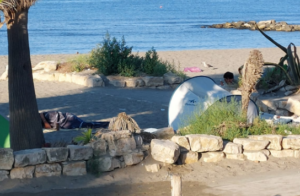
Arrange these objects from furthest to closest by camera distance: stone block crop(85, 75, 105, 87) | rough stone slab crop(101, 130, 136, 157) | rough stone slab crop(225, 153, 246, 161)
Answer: stone block crop(85, 75, 105, 87)
rough stone slab crop(225, 153, 246, 161)
rough stone slab crop(101, 130, 136, 157)

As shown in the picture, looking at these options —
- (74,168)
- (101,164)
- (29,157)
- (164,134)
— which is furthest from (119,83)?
(29,157)

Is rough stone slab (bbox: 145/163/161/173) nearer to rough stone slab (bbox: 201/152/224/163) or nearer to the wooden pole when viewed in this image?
rough stone slab (bbox: 201/152/224/163)

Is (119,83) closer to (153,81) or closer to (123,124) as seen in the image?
(153,81)

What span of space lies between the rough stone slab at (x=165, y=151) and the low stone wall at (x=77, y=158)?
0.17 metres

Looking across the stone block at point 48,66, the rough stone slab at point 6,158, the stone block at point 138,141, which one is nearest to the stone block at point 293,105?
the stone block at point 138,141

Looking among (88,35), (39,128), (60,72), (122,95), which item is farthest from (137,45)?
(39,128)

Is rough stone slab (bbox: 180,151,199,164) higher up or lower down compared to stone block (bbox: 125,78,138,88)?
lower down

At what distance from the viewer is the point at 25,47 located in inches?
277

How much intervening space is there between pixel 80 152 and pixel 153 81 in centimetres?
814

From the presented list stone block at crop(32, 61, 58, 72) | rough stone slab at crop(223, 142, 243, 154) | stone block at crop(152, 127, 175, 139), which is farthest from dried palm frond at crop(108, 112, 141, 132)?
stone block at crop(32, 61, 58, 72)

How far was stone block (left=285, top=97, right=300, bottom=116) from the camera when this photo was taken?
10748 millimetres

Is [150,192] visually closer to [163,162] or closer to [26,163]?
[163,162]

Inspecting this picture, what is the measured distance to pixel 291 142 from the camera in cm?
719

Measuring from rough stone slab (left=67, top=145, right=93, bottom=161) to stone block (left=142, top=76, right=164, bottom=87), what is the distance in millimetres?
8026
